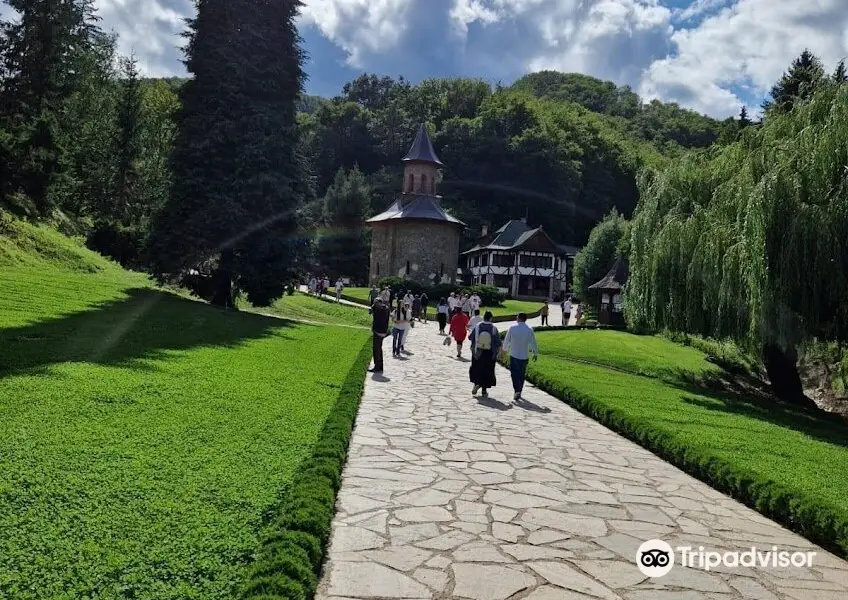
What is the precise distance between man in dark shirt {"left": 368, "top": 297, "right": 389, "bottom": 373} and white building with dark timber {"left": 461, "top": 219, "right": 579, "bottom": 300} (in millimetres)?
49057

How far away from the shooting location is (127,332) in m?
14.6

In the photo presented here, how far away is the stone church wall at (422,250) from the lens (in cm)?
5522

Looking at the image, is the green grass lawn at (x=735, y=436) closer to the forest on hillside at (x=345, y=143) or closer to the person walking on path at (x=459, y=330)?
the person walking on path at (x=459, y=330)

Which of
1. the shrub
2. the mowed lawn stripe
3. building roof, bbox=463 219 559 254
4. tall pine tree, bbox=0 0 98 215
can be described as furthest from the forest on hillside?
the shrub

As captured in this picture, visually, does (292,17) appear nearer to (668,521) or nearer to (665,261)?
(665,261)

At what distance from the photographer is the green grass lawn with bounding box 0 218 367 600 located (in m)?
3.91

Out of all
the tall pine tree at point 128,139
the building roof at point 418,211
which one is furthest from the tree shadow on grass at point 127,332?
the building roof at point 418,211

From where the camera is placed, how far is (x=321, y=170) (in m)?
87.3

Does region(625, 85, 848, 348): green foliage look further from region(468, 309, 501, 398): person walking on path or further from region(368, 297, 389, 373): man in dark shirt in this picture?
region(368, 297, 389, 373): man in dark shirt

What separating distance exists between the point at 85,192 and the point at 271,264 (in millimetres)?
22499

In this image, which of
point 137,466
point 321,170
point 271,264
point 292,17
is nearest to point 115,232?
point 271,264

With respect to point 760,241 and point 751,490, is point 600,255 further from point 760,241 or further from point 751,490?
point 751,490

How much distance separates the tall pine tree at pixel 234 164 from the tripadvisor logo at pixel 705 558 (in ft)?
67.3

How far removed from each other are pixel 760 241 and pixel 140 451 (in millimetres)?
12227
